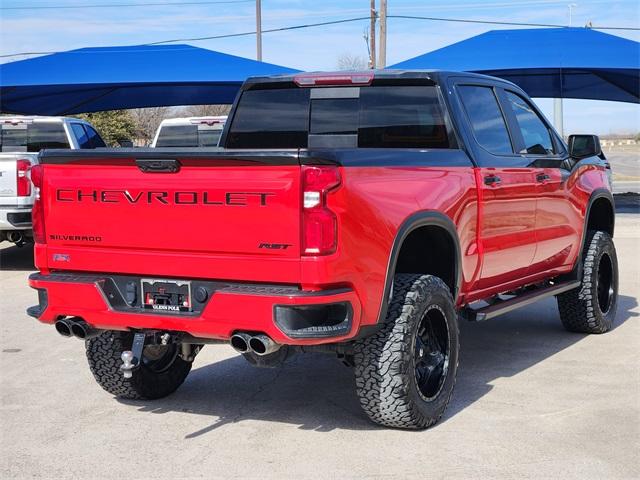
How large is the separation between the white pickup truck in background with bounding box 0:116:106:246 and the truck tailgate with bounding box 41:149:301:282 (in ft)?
19.6

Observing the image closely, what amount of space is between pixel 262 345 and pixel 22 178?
7.69 metres

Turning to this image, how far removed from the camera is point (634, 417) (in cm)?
542

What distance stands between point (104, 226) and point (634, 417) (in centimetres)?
309

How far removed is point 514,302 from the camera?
6438mm

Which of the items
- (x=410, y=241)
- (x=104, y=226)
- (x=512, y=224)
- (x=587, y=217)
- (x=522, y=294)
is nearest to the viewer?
(x=104, y=226)

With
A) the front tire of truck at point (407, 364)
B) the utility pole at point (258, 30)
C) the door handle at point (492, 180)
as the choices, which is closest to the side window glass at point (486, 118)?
Answer: the door handle at point (492, 180)

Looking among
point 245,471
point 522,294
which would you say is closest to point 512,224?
point 522,294

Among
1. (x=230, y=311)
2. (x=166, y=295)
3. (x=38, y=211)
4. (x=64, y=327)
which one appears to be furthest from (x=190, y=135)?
(x=230, y=311)

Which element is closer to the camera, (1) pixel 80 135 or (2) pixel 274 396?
(2) pixel 274 396

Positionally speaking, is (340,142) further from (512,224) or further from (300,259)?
(300,259)

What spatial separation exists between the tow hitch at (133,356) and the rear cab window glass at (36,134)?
9.71m

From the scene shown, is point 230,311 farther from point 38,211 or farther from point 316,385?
point 316,385

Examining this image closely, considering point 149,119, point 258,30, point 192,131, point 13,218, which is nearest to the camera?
point 13,218

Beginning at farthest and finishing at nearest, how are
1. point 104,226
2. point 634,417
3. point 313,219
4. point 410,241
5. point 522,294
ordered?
point 522,294, point 410,241, point 634,417, point 104,226, point 313,219
